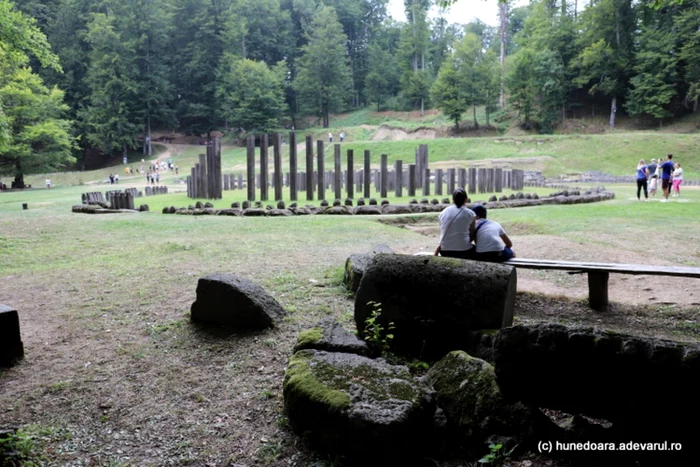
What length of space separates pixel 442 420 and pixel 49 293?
592 centimetres

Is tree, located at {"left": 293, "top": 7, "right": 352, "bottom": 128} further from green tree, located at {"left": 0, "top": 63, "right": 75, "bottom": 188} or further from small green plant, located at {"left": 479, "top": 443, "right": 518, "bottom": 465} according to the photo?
small green plant, located at {"left": 479, "top": 443, "right": 518, "bottom": 465}

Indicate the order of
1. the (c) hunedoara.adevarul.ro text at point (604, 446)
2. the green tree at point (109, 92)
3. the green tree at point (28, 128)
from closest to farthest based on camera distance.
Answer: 1. the (c) hunedoara.adevarul.ro text at point (604, 446)
2. the green tree at point (28, 128)
3. the green tree at point (109, 92)

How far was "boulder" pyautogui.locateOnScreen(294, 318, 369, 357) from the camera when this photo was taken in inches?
168

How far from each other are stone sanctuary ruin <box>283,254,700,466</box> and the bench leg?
326 centimetres

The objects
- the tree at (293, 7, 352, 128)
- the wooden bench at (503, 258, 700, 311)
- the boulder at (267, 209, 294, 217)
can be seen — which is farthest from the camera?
the tree at (293, 7, 352, 128)

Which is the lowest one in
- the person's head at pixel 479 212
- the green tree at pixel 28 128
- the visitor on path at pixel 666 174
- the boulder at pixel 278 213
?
the boulder at pixel 278 213

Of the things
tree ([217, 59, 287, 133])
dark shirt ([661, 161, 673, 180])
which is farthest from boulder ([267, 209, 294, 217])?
tree ([217, 59, 287, 133])

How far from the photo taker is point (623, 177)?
116 feet

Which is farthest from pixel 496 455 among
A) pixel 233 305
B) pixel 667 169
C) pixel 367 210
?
pixel 667 169

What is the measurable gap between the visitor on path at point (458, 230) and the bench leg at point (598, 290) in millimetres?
1496

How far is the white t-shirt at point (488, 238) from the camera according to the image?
249 inches

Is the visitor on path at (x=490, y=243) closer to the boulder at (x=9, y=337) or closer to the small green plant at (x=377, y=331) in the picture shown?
the small green plant at (x=377, y=331)

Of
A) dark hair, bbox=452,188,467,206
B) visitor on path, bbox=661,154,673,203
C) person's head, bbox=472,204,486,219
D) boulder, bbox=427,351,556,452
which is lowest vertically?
boulder, bbox=427,351,556,452

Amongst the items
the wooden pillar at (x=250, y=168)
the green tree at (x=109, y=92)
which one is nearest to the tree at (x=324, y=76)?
the green tree at (x=109, y=92)
